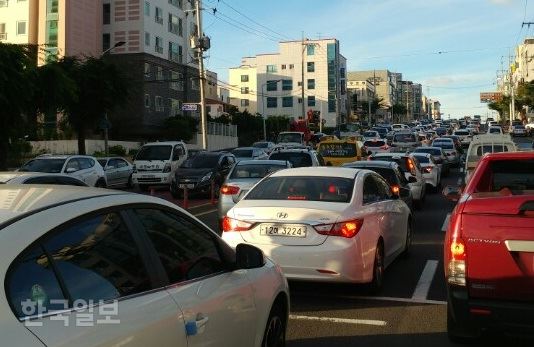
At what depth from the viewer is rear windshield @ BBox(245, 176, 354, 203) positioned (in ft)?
25.1

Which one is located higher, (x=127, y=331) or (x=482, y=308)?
(x=127, y=331)

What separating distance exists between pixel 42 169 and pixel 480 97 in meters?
156

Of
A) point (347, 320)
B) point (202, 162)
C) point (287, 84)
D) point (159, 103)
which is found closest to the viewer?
point (347, 320)

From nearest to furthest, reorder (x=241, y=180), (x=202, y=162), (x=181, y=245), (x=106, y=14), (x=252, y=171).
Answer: (x=181, y=245) → (x=241, y=180) → (x=252, y=171) → (x=202, y=162) → (x=106, y=14)

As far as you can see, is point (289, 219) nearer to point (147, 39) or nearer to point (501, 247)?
point (501, 247)

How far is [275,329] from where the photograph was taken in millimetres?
4512

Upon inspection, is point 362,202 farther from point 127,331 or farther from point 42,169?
point 42,169

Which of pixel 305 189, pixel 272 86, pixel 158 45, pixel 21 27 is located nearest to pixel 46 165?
pixel 305 189

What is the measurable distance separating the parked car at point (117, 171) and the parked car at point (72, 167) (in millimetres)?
3723

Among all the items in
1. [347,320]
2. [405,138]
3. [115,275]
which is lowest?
[347,320]

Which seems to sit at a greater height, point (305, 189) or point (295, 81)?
point (295, 81)

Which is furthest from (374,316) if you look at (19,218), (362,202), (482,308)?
(19,218)

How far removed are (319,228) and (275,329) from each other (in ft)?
8.13

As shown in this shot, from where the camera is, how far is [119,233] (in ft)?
10.1
